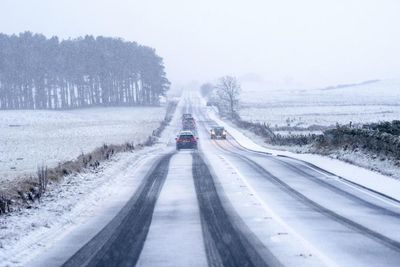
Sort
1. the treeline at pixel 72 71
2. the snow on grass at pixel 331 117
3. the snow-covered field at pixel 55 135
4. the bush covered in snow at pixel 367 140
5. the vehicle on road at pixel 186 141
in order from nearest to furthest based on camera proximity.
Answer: the bush covered in snow at pixel 367 140 < the snow-covered field at pixel 55 135 < the vehicle on road at pixel 186 141 < the snow on grass at pixel 331 117 < the treeline at pixel 72 71

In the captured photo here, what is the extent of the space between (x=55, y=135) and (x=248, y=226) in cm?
5326

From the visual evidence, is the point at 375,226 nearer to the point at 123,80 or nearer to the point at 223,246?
the point at 223,246

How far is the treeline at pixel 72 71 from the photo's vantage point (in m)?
111

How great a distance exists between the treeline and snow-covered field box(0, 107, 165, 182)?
32.2 feet

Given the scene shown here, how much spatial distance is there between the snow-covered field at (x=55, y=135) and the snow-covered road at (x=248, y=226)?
11240mm

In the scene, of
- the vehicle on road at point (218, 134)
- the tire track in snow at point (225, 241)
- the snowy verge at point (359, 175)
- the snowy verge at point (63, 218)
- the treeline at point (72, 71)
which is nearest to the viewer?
the tire track in snow at point (225, 241)

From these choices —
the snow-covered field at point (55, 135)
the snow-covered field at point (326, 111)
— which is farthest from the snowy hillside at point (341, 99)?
the snow-covered field at point (55, 135)

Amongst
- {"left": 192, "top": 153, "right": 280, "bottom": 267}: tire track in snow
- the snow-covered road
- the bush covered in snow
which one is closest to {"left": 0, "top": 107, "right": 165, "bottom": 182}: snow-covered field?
the snow-covered road

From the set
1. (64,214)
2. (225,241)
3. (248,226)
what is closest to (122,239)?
(225,241)

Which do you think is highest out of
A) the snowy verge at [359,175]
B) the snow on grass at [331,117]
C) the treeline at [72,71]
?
the treeline at [72,71]

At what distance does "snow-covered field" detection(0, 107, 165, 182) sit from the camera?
119ft

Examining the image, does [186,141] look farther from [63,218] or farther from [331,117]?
[331,117]

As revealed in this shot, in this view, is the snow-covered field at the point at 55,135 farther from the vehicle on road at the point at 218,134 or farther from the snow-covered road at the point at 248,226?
the snow-covered road at the point at 248,226

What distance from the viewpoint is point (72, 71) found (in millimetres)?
114438
